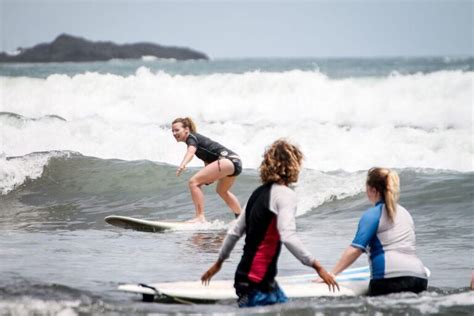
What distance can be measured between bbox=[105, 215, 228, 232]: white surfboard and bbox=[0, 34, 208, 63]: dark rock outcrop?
31.3 m

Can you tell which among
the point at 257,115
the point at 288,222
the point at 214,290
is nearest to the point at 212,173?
the point at 214,290

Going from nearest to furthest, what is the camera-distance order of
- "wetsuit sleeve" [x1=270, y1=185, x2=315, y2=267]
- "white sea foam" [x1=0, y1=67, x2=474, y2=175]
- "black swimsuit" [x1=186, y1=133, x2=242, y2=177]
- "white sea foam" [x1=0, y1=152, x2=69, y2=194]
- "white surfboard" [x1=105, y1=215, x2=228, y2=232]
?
"wetsuit sleeve" [x1=270, y1=185, x2=315, y2=267]
"white surfboard" [x1=105, y1=215, x2=228, y2=232]
"black swimsuit" [x1=186, y1=133, x2=242, y2=177]
"white sea foam" [x1=0, y1=152, x2=69, y2=194]
"white sea foam" [x1=0, y1=67, x2=474, y2=175]

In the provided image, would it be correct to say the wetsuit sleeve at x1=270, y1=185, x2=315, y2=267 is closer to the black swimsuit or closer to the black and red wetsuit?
the black and red wetsuit

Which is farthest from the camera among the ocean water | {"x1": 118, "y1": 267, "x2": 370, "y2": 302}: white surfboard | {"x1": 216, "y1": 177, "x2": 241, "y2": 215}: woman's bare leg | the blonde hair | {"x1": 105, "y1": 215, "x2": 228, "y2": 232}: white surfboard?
{"x1": 216, "y1": 177, "x2": 241, "y2": 215}: woman's bare leg

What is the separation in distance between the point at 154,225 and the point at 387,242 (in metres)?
5.25

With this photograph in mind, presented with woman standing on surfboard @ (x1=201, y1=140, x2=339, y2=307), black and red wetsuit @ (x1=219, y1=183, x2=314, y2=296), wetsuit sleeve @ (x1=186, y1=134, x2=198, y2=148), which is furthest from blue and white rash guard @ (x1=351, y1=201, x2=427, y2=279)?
wetsuit sleeve @ (x1=186, y1=134, x2=198, y2=148)

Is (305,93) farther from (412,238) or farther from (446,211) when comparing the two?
(412,238)

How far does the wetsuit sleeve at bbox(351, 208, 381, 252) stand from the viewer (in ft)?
21.9

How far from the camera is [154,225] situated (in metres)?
11.6

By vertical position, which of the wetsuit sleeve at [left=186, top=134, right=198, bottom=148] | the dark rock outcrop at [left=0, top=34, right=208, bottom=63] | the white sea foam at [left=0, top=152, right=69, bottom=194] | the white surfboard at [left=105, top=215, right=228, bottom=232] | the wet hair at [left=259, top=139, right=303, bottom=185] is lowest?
the white surfboard at [left=105, top=215, right=228, bottom=232]

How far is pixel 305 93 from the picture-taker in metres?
30.6

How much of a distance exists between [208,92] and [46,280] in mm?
23217

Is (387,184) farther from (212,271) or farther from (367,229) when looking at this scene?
(212,271)

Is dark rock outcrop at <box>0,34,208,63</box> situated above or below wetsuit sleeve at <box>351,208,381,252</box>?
above
